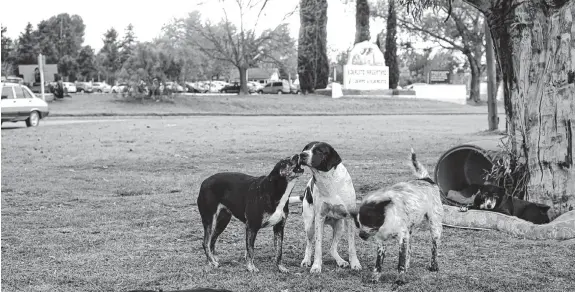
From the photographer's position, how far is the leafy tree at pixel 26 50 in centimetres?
9310

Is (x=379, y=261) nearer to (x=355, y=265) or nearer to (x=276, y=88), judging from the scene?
(x=355, y=265)

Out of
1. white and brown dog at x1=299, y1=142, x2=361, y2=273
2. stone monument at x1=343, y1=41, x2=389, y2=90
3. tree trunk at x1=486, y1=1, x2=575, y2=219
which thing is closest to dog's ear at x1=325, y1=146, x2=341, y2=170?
white and brown dog at x1=299, y1=142, x2=361, y2=273

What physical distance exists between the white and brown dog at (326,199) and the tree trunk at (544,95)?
334 centimetres

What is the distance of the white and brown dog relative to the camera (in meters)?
5.29

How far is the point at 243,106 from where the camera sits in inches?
1687

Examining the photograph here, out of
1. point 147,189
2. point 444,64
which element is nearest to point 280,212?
point 147,189

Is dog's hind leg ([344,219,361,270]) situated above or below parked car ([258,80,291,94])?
above

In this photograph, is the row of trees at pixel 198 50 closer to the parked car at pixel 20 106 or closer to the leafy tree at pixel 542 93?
the parked car at pixel 20 106

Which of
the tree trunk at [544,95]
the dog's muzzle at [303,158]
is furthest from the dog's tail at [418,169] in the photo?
the tree trunk at [544,95]

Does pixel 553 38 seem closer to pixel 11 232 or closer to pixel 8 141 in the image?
pixel 11 232

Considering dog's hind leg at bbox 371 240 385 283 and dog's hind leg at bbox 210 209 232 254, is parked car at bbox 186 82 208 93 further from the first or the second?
dog's hind leg at bbox 371 240 385 283

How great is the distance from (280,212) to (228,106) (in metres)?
37.3

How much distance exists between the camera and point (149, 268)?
5.81 metres

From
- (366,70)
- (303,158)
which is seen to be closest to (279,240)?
(303,158)
